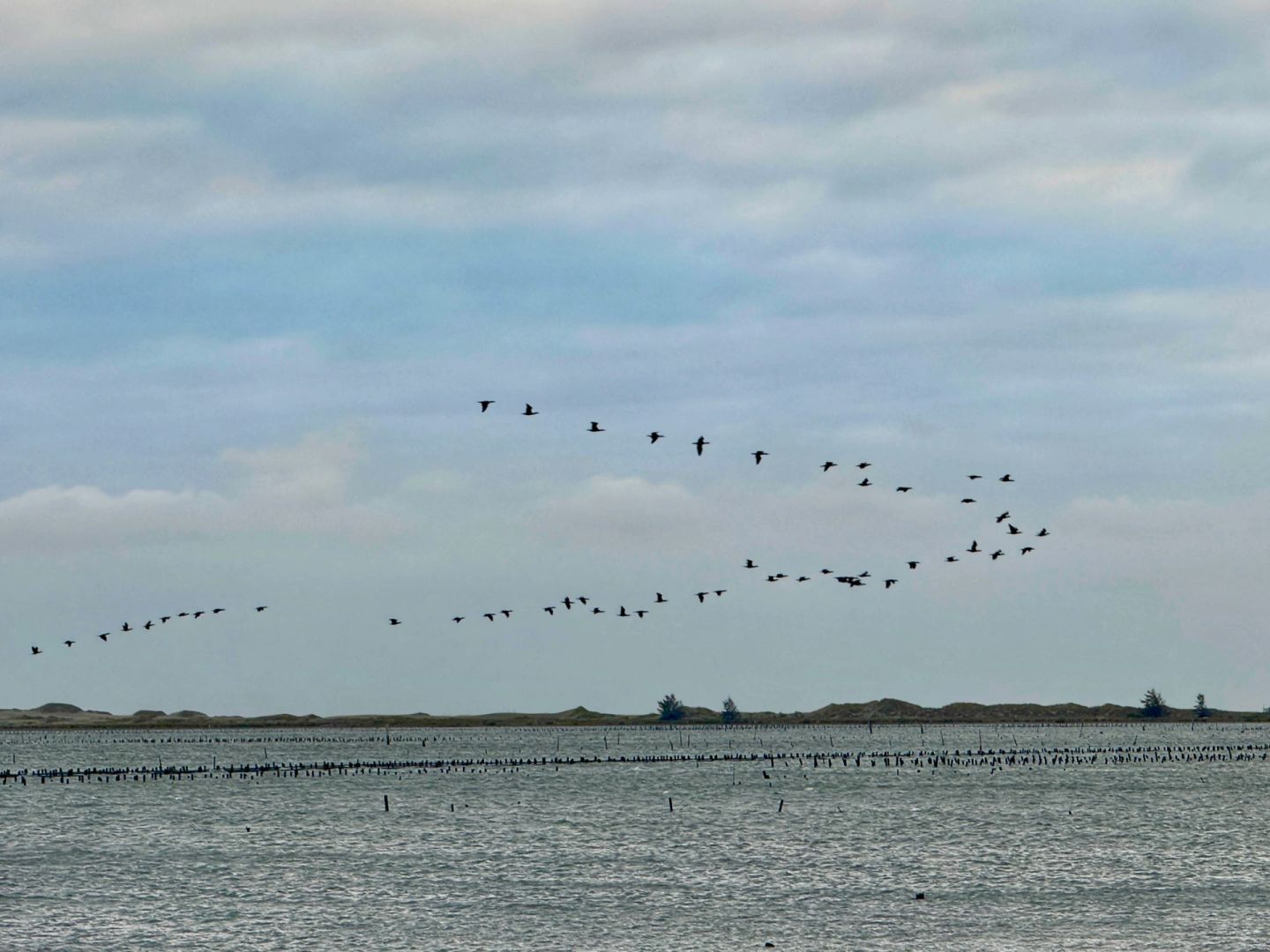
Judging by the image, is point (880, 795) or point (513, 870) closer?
point (513, 870)

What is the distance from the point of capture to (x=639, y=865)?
3391 inches

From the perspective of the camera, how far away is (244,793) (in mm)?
136750

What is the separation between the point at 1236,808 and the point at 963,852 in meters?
38.8

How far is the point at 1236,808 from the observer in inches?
4712

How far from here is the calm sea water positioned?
6588 cm

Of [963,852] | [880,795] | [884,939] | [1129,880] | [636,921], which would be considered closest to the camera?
[884,939]

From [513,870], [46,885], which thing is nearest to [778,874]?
[513,870]

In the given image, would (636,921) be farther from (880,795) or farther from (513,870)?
(880,795)

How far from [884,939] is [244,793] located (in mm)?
84529

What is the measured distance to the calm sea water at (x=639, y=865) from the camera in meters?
65.9

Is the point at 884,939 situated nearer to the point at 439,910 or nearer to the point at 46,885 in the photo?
the point at 439,910

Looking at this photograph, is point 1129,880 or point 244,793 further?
point 244,793

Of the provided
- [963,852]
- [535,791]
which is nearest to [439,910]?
[963,852]

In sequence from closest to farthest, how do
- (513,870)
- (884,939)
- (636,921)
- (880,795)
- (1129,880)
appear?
(884,939)
(636,921)
(1129,880)
(513,870)
(880,795)
